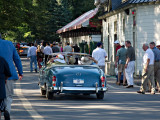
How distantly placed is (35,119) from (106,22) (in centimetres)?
2955

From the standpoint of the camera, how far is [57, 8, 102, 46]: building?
45.3 metres

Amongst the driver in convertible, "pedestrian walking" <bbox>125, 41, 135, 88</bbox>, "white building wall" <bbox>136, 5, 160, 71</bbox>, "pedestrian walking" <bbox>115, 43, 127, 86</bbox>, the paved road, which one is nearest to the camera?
the paved road

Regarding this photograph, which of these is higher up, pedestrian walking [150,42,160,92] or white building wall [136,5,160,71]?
white building wall [136,5,160,71]

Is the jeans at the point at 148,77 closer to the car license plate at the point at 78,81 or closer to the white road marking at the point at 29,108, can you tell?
the car license plate at the point at 78,81

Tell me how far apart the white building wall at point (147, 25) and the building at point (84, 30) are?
14.4 m

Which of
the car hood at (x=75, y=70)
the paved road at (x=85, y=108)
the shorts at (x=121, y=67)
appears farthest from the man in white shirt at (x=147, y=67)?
the shorts at (x=121, y=67)

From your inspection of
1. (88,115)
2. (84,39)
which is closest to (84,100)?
(88,115)

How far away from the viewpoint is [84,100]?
1532cm

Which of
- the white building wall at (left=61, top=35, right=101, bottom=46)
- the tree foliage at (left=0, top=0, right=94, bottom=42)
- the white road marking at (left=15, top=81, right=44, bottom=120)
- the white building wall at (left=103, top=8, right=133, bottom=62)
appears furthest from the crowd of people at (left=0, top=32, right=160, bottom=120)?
the white building wall at (left=61, top=35, right=101, bottom=46)

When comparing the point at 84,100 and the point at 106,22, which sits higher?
the point at 106,22

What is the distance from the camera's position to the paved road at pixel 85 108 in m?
11.4

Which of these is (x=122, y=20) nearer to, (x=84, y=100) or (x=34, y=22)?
(x=84, y=100)

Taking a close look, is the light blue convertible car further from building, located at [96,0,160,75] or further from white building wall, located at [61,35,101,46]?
white building wall, located at [61,35,101,46]

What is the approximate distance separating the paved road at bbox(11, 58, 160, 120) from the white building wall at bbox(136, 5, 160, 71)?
39.5ft
